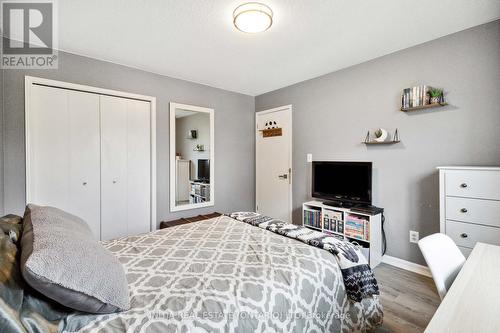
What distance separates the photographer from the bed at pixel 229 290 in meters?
0.97

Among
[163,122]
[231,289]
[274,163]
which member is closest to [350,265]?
[231,289]

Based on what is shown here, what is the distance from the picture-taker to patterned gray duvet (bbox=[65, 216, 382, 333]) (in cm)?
98

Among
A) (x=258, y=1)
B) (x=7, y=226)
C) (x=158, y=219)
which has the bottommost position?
(x=158, y=219)

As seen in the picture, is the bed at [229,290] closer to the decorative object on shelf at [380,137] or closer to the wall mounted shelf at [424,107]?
the decorative object on shelf at [380,137]

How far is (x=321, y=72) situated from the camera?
328 centimetres

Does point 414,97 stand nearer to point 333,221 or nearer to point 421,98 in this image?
point 421,98

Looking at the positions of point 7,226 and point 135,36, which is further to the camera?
point 135,36

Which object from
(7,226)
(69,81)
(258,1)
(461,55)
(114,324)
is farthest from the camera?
(69,81)

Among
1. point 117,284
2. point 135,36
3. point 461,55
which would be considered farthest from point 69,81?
point 461,55

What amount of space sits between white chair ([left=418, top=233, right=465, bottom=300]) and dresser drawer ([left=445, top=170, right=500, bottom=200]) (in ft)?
3.39

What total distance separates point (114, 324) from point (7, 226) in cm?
87

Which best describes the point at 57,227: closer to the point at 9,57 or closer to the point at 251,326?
the point at 251,326

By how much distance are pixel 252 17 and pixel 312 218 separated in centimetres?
243

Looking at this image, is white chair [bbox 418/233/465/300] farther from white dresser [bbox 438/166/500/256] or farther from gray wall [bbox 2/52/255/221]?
gray wall [bbox 2/52/255/221]
